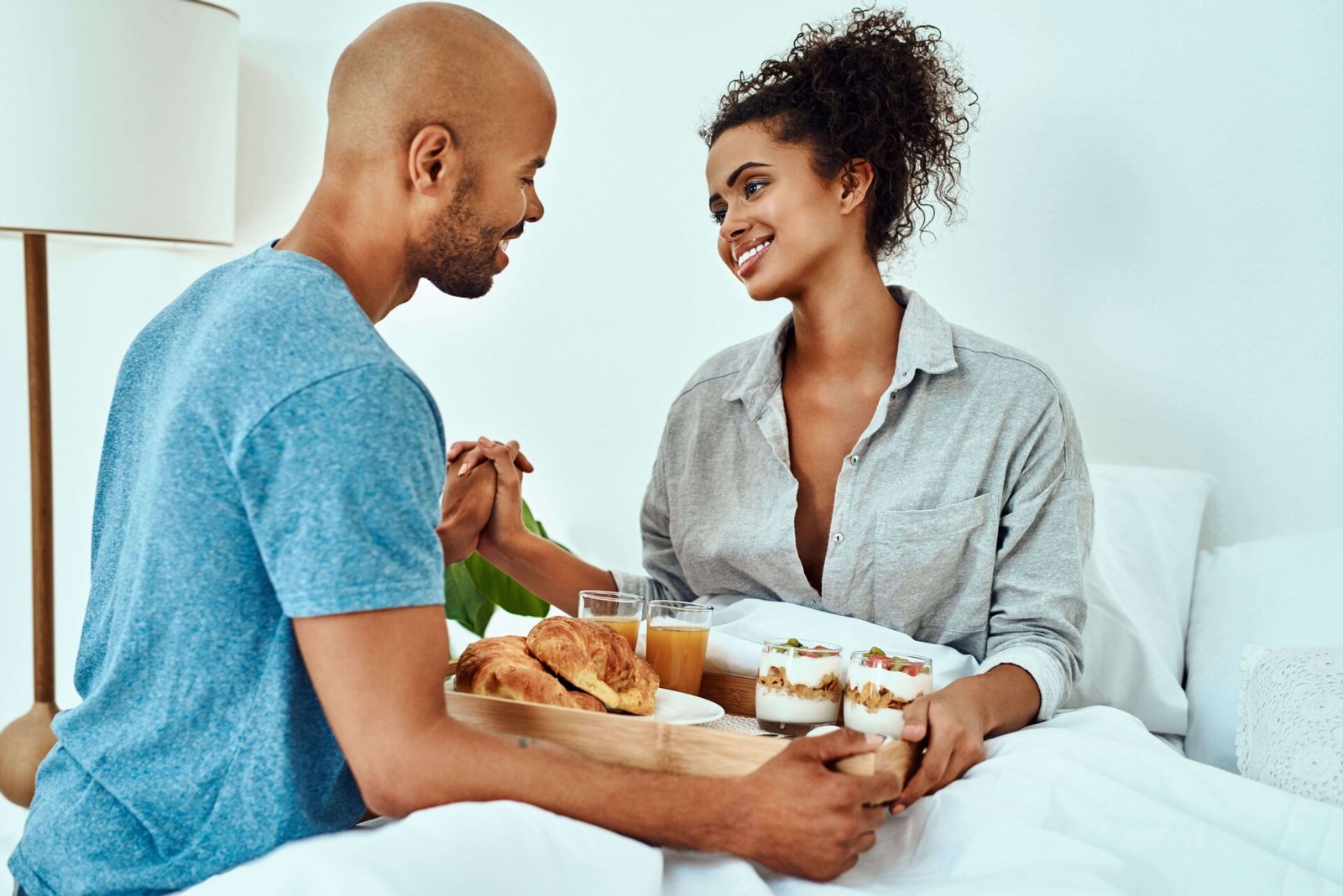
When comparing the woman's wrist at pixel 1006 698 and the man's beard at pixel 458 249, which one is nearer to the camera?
the man's beard at pixel 458 249

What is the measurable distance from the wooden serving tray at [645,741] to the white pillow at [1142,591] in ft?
2.08

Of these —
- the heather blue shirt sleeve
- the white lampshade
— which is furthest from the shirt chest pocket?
the white lampshade

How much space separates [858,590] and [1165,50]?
38.7 inches

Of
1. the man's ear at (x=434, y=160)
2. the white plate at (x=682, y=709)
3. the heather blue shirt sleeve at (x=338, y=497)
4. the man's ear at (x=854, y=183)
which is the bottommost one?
the white plate at (x=682, y=709)

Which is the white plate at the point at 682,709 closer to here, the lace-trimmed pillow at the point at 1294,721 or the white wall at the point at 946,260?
the lace-trimmed pillow at the point at 1294,721

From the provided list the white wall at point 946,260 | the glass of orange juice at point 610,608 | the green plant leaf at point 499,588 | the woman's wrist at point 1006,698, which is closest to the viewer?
the woman's wrist at point 1006,698

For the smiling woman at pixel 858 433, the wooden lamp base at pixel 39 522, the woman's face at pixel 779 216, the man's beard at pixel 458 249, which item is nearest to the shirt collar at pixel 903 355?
the smiling woman at pixel 858 433

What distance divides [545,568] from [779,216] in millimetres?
574

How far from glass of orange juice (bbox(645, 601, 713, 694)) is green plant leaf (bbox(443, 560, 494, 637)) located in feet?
2.56

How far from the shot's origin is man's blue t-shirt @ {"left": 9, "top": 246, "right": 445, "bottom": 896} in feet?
2.89

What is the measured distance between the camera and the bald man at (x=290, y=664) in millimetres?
881

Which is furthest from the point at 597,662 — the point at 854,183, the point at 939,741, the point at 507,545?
the point at 854,183

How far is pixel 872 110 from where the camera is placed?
63.7 inches

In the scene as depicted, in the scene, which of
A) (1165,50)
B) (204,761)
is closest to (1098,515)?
(1165,50)
